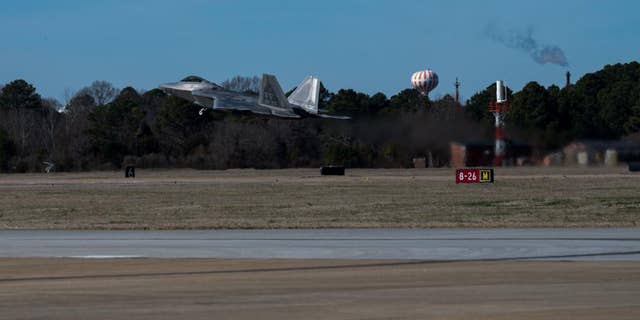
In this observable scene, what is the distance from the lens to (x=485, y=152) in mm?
53094

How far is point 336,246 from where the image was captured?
23.9m

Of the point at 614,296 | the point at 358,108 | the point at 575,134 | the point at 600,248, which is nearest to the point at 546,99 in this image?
the point at 575,134

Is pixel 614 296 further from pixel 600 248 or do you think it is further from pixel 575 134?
pixel 575 134

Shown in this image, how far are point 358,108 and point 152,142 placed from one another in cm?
3741

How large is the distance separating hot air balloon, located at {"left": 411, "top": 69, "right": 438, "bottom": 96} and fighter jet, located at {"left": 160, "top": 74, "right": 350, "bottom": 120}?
33.1 m

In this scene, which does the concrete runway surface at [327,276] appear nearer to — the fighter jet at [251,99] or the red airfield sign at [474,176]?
the red airfield sign at [474,176]

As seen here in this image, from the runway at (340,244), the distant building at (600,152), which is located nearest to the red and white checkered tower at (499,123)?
the distant building at (600,152)

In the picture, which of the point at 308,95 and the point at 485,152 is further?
the point at 308,95

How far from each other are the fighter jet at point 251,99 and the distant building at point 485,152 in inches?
603

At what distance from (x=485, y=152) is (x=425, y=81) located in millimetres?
52176

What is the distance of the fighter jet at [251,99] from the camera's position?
69.9 metres

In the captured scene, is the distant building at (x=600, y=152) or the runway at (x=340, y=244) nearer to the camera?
the runway at (x=340, y=244)

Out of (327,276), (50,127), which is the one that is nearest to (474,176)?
(327,276)

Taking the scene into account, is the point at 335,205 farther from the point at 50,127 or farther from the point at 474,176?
the point at 50,127
